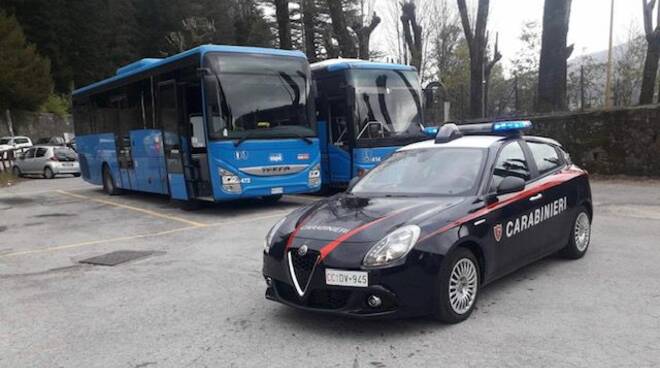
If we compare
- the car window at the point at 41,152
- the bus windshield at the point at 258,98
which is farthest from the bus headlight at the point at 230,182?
the car window at the point at 41,152

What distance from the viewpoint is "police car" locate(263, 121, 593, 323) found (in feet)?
14.5

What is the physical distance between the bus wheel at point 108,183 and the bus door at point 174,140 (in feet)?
16.1

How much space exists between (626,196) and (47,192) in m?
17.2

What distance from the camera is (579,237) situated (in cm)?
675

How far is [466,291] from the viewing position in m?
4.82

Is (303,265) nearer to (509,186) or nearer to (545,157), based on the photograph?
(509,186)

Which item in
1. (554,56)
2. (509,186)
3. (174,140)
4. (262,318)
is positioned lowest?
(262,318)

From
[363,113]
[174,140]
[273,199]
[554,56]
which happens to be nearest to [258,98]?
[174,140]

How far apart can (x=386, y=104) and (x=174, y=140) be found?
494 cm

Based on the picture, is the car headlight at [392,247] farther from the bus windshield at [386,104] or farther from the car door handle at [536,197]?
the bus windshield at [386,104]

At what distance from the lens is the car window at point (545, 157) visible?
6277 millimetres

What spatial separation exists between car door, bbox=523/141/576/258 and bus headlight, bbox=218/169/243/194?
20.4ft

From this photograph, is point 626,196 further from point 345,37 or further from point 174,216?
point 345,37

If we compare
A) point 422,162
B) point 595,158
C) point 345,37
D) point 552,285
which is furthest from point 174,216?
point 345,37
